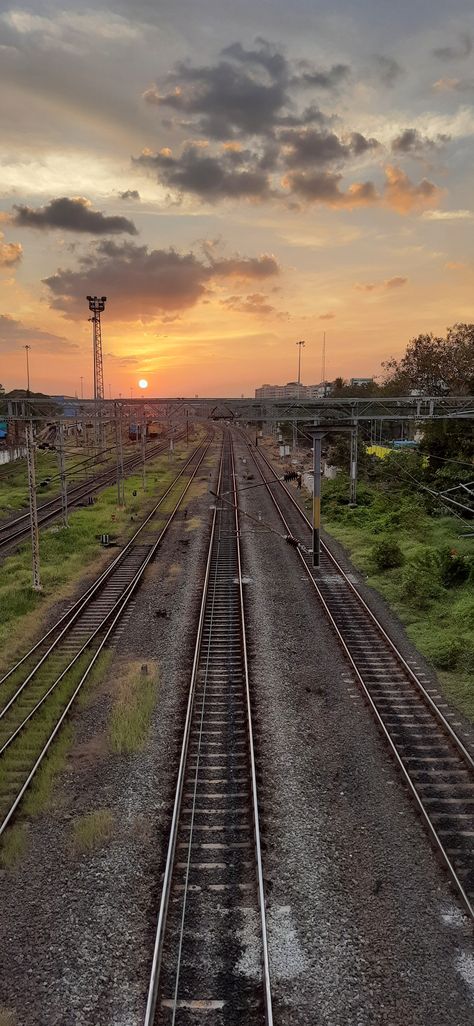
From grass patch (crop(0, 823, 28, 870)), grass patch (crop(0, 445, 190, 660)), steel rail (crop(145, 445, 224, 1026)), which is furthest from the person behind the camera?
grass patch (crop(0, 445, 190, 660))

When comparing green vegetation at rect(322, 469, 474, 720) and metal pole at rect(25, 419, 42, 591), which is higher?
metal pole at rect(25, 419, 42, 591)

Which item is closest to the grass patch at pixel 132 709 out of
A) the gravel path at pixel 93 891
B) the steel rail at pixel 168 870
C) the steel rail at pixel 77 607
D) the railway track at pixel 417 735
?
the gravel path at pixel 93 891

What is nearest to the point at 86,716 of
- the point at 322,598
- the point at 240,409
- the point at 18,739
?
the point at 18,739

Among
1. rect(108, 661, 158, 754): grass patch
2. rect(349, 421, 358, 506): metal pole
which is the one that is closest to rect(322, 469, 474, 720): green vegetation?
rect(349, 421, 358, 506): metal pole

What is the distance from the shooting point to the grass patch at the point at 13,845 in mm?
10484

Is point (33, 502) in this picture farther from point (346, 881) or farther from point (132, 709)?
point (346, 881)

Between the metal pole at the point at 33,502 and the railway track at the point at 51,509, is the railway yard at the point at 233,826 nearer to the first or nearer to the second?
the metal pole at the point at 33,502

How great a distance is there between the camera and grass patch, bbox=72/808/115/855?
35.5 ft

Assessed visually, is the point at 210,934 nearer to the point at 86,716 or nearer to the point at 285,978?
the point at 285,978

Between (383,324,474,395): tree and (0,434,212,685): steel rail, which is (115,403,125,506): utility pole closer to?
(0,434,212,685): steel rail

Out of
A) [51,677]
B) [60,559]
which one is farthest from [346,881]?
[60,559]

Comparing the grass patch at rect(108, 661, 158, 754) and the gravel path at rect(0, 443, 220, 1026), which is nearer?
the gravel path at rect(0, 443, 220, 1026)

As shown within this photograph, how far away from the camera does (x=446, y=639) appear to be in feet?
65.1

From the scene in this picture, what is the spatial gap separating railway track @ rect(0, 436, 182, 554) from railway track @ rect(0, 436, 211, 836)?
9.63 m
